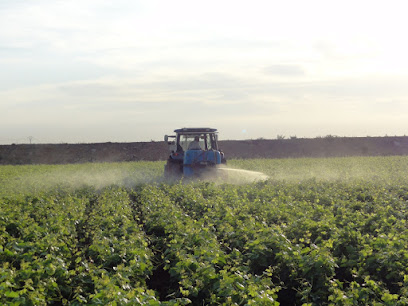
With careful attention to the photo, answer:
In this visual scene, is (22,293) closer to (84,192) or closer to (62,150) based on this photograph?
(84,192)

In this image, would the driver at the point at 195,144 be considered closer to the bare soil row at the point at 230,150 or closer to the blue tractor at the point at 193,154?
the blue tractor at the point at 193,154

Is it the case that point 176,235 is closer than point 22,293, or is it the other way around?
point 22,293

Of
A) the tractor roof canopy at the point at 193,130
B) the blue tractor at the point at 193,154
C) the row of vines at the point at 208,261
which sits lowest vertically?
the row of vines at the point at 208,261

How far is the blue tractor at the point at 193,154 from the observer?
711 inches

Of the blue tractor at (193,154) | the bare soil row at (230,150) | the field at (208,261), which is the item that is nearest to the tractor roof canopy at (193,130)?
the blue tractor at (193,154)

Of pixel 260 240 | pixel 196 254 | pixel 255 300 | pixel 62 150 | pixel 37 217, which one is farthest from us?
pixel 62 150

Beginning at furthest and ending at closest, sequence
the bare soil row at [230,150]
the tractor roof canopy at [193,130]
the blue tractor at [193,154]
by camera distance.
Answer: the bare soil row at [230,150] < the tractor roof canopy at [193,130] < the blue tractor at [193,154]

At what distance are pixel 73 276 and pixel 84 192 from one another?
32.3 feet

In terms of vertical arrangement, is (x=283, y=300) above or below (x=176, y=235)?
below

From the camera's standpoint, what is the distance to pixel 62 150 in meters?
50.1

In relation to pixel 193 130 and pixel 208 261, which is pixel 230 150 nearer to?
pixel 193 130

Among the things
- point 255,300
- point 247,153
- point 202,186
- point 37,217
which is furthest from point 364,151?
point 255,300

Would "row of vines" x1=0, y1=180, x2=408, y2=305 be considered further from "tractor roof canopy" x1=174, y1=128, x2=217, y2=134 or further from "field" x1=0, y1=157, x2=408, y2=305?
"tractor roof canopy" x1=174, y1=128, x2=217, y2=134

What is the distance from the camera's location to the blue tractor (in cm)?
1806
